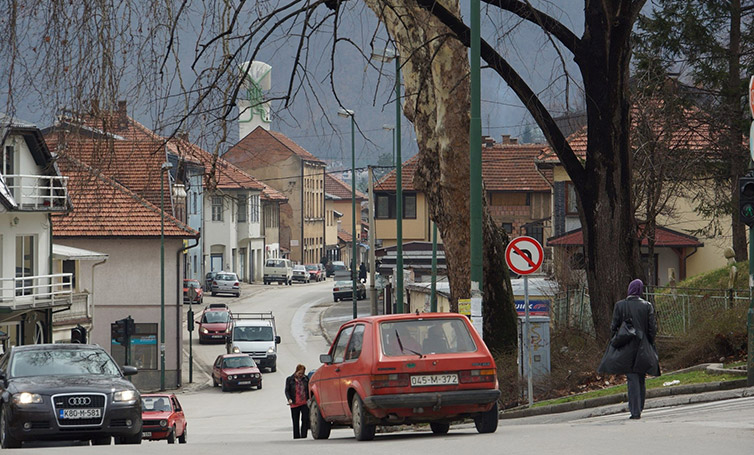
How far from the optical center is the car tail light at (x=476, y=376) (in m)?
13.0

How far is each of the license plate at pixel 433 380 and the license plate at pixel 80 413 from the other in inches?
170

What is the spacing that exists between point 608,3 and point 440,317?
18.7ft

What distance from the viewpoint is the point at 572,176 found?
57.7 feet

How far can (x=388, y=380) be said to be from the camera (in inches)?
506

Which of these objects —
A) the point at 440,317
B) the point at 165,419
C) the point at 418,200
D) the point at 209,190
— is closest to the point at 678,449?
the point at 440,317

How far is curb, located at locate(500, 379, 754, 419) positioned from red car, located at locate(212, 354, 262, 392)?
2891 cm

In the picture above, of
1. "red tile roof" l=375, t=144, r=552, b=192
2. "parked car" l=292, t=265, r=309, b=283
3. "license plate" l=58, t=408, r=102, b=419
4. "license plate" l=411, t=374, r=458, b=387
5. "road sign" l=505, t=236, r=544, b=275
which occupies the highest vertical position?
"red tile roof" l=375, t=144, r=552, b=192

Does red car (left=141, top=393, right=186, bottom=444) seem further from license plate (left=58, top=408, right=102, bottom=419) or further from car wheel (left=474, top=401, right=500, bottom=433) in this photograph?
car wheel (left=474, top=401, right=500, bottom=433)

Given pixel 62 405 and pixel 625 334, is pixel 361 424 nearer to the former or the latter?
pixel 625 334

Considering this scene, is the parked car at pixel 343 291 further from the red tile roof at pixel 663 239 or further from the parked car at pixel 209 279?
the red tile roof at pixel 663 239

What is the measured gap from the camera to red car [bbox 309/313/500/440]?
42.2 ft

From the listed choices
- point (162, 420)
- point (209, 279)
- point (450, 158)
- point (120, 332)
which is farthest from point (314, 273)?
point (450, 158)

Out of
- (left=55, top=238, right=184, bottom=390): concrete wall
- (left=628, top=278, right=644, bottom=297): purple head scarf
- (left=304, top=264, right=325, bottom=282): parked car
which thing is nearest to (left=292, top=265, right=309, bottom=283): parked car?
(left=304, top=264, right=325, bottom=282): parked car

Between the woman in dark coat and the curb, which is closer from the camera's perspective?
the woman in dark coat
